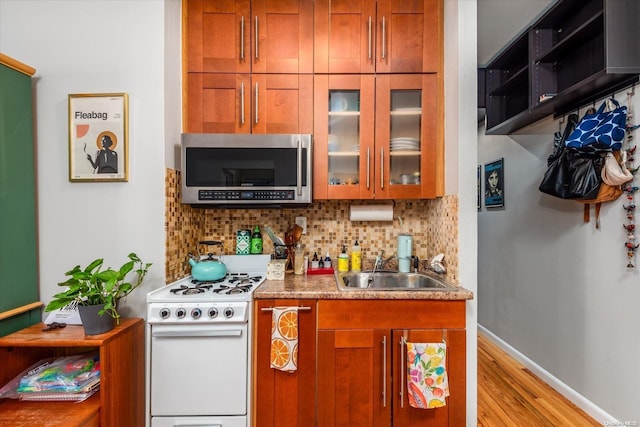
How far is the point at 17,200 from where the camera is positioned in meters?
1.56

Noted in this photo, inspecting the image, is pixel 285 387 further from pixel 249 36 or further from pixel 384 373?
pixel 249 36

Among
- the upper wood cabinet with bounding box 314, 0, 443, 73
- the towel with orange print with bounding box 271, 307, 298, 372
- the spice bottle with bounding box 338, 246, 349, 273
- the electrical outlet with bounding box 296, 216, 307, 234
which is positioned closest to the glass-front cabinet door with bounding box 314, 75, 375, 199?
the upper wood cabinet with bounding box 314, 0, 443, 73

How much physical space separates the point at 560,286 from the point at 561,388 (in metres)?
0.77

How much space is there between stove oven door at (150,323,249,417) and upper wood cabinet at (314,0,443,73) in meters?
1.75

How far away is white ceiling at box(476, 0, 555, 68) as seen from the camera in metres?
2.09

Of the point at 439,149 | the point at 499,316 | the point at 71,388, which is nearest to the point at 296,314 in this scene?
the point at 71,388

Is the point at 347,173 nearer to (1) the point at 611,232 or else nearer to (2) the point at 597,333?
(1) the point at 611,232

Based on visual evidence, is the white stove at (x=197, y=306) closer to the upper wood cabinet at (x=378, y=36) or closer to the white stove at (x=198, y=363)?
the white stove at (x=198, y=363)

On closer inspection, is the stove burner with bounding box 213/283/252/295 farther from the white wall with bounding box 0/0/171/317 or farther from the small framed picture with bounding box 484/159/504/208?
the small framed picture with bounding box 484/159/504/208

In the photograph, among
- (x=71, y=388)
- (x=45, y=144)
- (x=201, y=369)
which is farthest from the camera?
(x=45, y=144)

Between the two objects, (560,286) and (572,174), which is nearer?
(572,174)

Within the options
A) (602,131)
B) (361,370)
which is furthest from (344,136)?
(602,131)

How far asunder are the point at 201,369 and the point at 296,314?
0.55 m

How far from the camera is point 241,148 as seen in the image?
1832 mm
